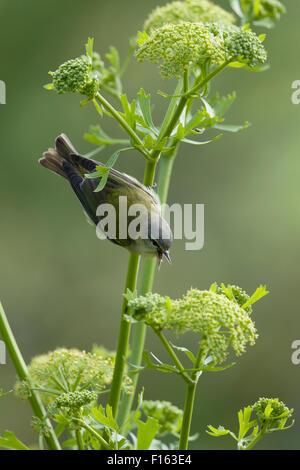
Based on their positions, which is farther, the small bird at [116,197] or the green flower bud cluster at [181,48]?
the small bird at [116,197]

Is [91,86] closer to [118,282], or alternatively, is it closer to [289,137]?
[118,282]

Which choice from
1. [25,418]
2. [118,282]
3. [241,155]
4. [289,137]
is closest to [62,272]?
[118,282]

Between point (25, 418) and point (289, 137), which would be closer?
point (25, 418)

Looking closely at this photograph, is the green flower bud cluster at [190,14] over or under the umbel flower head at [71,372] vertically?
over

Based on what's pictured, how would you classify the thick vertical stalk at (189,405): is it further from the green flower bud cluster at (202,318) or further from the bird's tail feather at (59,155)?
the bird's tail feather at (59,155)

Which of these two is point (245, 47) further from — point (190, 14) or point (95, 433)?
point (95, 433)

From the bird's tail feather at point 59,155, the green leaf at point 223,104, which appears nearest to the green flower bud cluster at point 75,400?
the green leaf at point 223,104
